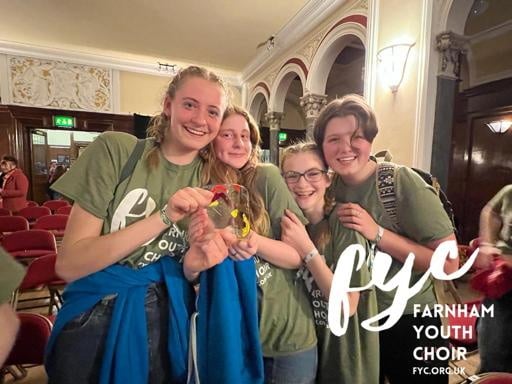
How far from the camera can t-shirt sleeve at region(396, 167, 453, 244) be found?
2.32 ft

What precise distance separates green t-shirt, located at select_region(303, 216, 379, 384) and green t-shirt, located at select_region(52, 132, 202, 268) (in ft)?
1.26

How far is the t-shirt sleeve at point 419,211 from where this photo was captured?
0.71 meters

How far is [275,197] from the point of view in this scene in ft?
2.29

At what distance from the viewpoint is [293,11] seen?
3.11m

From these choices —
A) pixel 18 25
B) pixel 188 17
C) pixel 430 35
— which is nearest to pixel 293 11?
pixel 188 17

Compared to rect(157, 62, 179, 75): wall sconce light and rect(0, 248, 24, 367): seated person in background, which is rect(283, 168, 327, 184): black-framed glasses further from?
rect(0, 248, 24, 367): seated person in background

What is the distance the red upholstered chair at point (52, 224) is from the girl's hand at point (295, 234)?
3.08 meters

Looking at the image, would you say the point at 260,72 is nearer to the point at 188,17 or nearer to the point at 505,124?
the point at 188,17

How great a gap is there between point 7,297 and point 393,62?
231 cm

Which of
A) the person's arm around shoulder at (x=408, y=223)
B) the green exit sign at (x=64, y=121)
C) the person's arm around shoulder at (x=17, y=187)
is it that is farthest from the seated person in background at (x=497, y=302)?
the green exit sign at (x=64, y=121)

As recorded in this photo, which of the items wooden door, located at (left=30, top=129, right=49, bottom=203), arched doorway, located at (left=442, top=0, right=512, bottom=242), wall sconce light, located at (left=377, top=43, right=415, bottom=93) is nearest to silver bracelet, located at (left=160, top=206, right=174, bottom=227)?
wall sconce light, located at (left=377, top=43, right=415, bottom=93)

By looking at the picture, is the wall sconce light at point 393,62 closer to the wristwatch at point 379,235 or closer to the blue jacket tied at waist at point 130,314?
the wristwatch at point 379,235

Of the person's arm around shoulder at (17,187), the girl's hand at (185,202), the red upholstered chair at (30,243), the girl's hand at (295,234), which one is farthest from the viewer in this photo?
the person's arm around shoulder at (17,187)

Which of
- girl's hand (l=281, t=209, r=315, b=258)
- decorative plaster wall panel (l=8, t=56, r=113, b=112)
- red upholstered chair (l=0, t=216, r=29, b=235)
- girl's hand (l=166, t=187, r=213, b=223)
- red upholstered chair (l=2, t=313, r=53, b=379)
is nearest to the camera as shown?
girl's hand (l=166, t=187, r=213, b=223)
